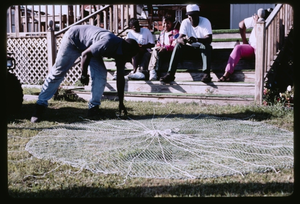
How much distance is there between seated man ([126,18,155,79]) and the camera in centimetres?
711

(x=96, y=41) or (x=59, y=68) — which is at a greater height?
(x=96, y=41)

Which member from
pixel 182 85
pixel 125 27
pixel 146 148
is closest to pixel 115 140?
pixel 146 148

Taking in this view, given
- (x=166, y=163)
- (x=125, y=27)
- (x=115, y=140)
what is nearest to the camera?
(x=166, y=163)

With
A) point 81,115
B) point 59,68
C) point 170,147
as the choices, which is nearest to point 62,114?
point 81,115

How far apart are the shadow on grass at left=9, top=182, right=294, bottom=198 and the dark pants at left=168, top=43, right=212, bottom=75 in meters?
4.11

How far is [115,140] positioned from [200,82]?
10.3 ft

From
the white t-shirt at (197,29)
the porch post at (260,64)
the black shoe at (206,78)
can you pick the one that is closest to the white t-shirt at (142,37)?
the white t-shirt at (197,29)

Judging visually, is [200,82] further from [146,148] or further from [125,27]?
[125,27]

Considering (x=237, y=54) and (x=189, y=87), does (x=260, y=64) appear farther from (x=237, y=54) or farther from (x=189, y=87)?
(x=189, y=87)

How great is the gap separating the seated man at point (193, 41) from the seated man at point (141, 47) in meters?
0.85

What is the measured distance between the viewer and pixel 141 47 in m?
7.23

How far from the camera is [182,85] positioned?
6406mm

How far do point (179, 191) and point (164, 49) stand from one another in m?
5.08

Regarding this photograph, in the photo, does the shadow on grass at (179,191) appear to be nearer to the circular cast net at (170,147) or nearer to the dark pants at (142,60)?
the circular cast net at (170,147)
